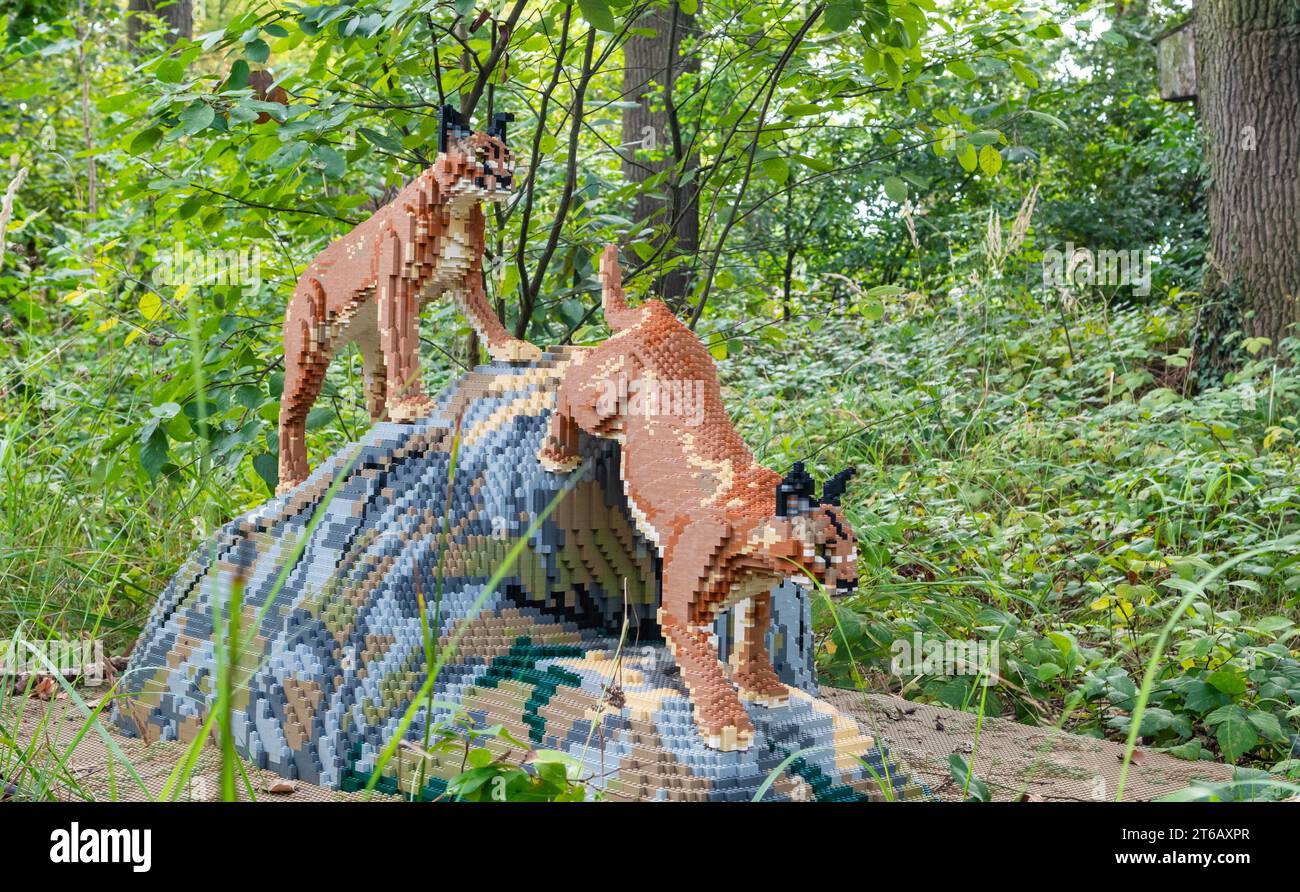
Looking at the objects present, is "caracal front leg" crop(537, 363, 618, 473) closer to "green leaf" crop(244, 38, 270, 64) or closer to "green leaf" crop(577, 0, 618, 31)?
"green leaf" crop(577, 0, 618, 31)

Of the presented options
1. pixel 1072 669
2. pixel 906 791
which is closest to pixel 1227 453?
pixel 1072 669

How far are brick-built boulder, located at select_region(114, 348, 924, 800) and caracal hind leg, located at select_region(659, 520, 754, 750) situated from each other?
44 mm

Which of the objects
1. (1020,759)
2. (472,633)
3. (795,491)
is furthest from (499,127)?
(1020,759)

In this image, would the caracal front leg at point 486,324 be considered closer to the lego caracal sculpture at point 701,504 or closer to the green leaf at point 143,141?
the lego caracal sculpture at point 701,504

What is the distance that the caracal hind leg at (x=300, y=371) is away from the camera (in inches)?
117

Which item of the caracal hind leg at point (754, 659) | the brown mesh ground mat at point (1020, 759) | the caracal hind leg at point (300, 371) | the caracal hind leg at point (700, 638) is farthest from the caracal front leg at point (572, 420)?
the brown mesh ground mat at point (1020, 759)

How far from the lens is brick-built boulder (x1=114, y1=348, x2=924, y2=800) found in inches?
89.0

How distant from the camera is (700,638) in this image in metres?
2.22

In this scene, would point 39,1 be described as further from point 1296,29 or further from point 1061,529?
point 1296,29

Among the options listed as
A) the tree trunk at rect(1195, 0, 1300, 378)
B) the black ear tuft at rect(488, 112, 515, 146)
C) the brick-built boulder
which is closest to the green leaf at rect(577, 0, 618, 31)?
the black ear tuft at rect(488, 112, 515, 146)

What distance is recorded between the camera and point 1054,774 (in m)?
2.68

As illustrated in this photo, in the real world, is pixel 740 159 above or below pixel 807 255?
below

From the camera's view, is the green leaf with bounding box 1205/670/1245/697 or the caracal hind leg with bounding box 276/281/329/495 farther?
the green leaf with bounding box 1205/670/1245/697

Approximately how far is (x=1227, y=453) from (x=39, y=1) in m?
5.57
